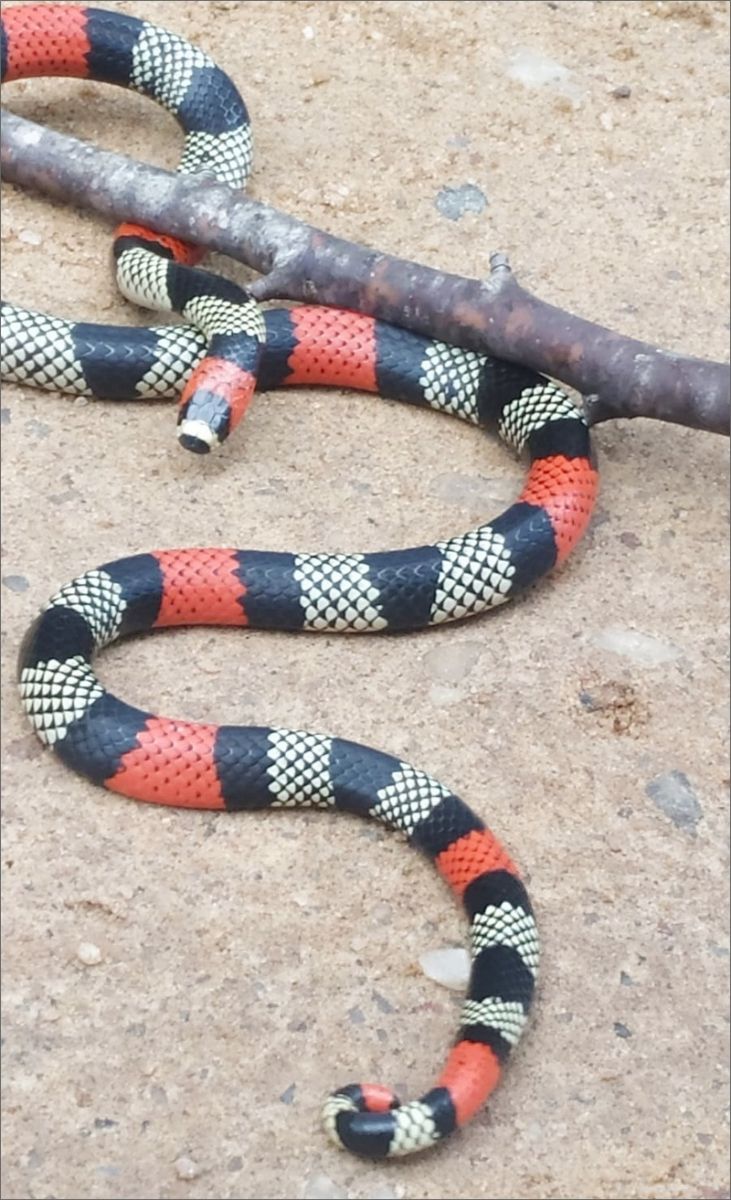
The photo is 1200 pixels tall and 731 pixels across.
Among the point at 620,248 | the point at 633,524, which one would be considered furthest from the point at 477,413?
the point at 620,248

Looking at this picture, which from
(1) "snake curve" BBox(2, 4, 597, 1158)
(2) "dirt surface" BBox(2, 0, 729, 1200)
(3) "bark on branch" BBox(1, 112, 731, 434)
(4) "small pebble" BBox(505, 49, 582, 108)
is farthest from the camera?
(4) "small pebble" BBox(505, 49, 582, 108)

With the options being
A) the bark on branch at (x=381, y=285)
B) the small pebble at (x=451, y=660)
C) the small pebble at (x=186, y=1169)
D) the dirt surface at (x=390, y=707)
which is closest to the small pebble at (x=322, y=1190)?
the dirt surface at (x=390, y=707)

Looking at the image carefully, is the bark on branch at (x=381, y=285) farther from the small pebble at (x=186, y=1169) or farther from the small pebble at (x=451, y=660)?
the small pebble at (x=186, y=1169)

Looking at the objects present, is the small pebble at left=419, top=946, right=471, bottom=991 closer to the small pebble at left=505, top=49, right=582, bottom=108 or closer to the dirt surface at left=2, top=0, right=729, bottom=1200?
the dirt surface at left=2, top=0, right=729, bottom=1200

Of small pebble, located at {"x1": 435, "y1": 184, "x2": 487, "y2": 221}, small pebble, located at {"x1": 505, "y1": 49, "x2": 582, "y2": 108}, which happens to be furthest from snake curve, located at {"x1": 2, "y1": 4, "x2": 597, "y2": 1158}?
small pebble, located at {"x1": 505, "y1": 49, "x2": 582, "y2": 108}

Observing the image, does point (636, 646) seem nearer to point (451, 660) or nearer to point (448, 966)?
point (451, 660)

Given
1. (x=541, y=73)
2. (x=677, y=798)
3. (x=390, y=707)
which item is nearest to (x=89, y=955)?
(x=390, y=707)
